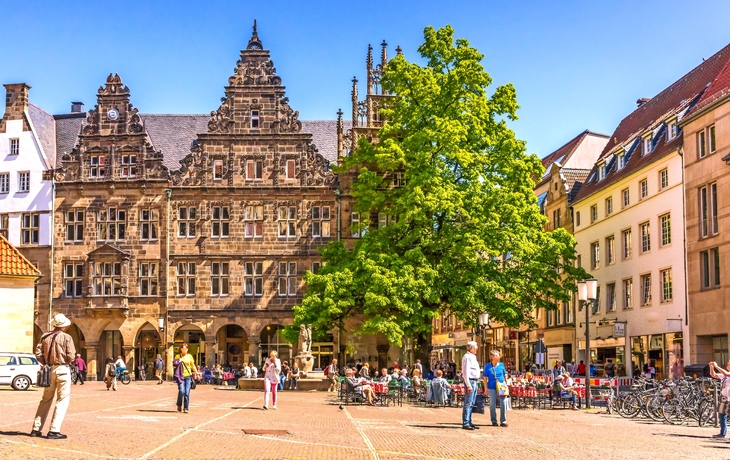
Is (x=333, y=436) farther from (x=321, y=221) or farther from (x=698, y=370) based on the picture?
(x=321, y=221)

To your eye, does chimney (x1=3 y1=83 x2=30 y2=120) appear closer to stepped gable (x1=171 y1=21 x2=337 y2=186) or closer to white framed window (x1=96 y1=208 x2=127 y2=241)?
white framed window (x1=96 y1=208 x2=127 y2=241)

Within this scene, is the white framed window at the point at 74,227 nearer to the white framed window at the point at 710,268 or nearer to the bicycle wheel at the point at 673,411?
the white framed window at the point at 710,268

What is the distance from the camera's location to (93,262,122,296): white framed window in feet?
195

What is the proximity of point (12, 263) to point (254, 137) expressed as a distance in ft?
63.4

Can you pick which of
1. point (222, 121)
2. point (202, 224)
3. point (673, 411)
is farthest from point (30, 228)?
point (673, 411)

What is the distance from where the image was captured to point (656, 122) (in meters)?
49.3

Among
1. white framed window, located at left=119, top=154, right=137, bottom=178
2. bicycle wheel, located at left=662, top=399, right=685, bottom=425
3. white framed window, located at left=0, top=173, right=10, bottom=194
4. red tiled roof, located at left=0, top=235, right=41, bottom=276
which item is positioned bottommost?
bicycle wheel, located at left=662, top=399, right=685, bottom=425

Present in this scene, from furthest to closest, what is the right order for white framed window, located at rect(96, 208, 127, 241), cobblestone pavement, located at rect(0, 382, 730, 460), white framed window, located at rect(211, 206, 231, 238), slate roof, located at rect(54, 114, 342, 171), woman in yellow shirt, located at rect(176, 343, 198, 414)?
slate roof, located at rect(54, 114, 342, 171) → white framed window, located at rect(96, 208, 127, 241) → white framed window, located at rect(211, 206, 231, 238) → woman in yellow shirt, located at rect(176, 343, 198, 414) → cobblestone pavement, located at rect(0, 382, 730, 460)

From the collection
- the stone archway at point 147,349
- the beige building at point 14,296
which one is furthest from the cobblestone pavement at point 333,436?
the stone archway at point 147,349

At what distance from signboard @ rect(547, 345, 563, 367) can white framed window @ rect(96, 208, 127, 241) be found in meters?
26.3

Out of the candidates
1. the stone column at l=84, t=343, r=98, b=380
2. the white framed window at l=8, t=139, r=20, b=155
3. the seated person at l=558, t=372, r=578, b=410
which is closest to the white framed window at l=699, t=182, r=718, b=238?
the seated person at l=558, t=372, r=578, b=410

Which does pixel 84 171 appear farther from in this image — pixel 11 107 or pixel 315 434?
pixel 315 434

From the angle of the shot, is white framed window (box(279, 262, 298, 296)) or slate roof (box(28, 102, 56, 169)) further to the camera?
slate roof (box(28, 102, 56, 169))

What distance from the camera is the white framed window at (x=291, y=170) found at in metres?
60.0
